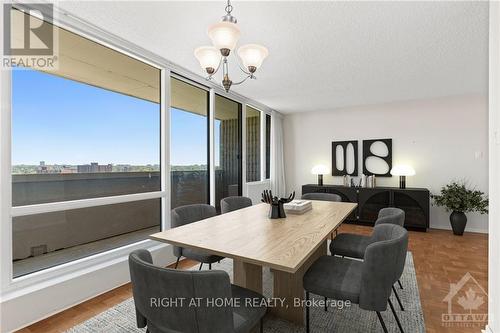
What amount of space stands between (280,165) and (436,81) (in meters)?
3.36

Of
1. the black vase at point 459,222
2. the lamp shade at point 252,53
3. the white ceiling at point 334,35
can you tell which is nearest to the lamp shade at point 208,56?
the lamp shade at point 252,53

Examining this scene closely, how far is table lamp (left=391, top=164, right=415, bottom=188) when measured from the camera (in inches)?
187

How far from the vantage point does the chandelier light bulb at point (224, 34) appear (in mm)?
1611

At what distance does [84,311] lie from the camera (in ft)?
7.11

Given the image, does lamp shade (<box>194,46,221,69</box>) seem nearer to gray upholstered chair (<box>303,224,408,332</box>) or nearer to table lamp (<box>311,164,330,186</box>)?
gray upholstered chair (<box>303,224,408,332</box>)

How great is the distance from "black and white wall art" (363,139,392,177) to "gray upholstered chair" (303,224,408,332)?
154 inches

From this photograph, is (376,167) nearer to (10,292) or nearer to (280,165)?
(280,165)

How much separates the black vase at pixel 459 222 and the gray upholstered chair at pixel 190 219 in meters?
4.34

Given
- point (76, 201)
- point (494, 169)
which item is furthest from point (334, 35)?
point (76, 201)

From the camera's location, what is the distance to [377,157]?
530 centimetres

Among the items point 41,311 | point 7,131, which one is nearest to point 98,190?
point 7,131

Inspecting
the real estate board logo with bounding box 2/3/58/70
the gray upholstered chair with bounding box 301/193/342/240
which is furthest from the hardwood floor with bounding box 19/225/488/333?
the real estate board logo with bounding box 2/3/58/70

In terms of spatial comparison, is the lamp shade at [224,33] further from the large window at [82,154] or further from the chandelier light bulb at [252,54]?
the large window at [82,154]

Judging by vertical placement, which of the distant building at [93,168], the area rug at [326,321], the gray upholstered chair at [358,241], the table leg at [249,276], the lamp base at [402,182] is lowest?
the area rug at [326,321]
